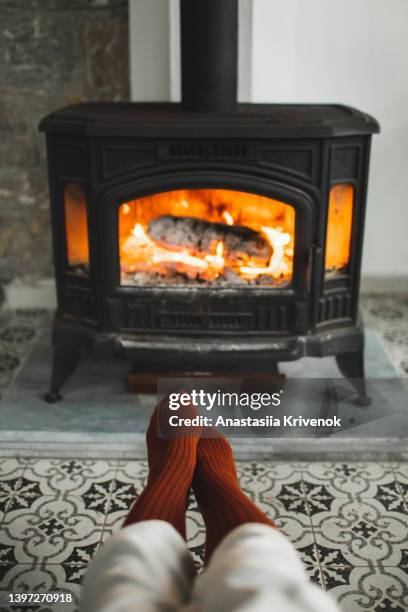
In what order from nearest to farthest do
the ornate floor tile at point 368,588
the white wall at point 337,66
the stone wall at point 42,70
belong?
the ornate floor tile at point 368,588, the white wall at point 337,66, the stone wall at point 42,70

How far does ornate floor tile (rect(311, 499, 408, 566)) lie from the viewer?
147 cm

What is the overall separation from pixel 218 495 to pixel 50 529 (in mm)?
604

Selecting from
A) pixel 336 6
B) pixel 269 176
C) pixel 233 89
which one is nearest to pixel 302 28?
pixel 336 6

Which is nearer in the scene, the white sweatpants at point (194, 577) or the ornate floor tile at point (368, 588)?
the white sweatpants at point (194, 577)

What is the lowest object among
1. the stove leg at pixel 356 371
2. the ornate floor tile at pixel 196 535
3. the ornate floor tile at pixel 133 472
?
the ornate floor tile at pixel 133 472

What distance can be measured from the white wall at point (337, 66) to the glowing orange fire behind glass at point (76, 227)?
1.88ft

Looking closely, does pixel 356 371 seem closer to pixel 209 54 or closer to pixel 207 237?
pixel 207 237

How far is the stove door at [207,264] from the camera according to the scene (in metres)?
1.86

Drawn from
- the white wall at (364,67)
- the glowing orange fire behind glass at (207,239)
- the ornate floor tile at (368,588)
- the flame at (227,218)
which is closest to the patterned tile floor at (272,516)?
the ornate floor tile at (368,588)

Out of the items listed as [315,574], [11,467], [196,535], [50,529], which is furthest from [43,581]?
[315,574]

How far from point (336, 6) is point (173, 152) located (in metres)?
1.10

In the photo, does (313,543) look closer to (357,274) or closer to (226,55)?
(357,274)

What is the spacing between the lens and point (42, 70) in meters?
2.41

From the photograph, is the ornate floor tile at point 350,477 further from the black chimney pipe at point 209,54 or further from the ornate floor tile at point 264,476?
the black chimney pipe at point 209,54
